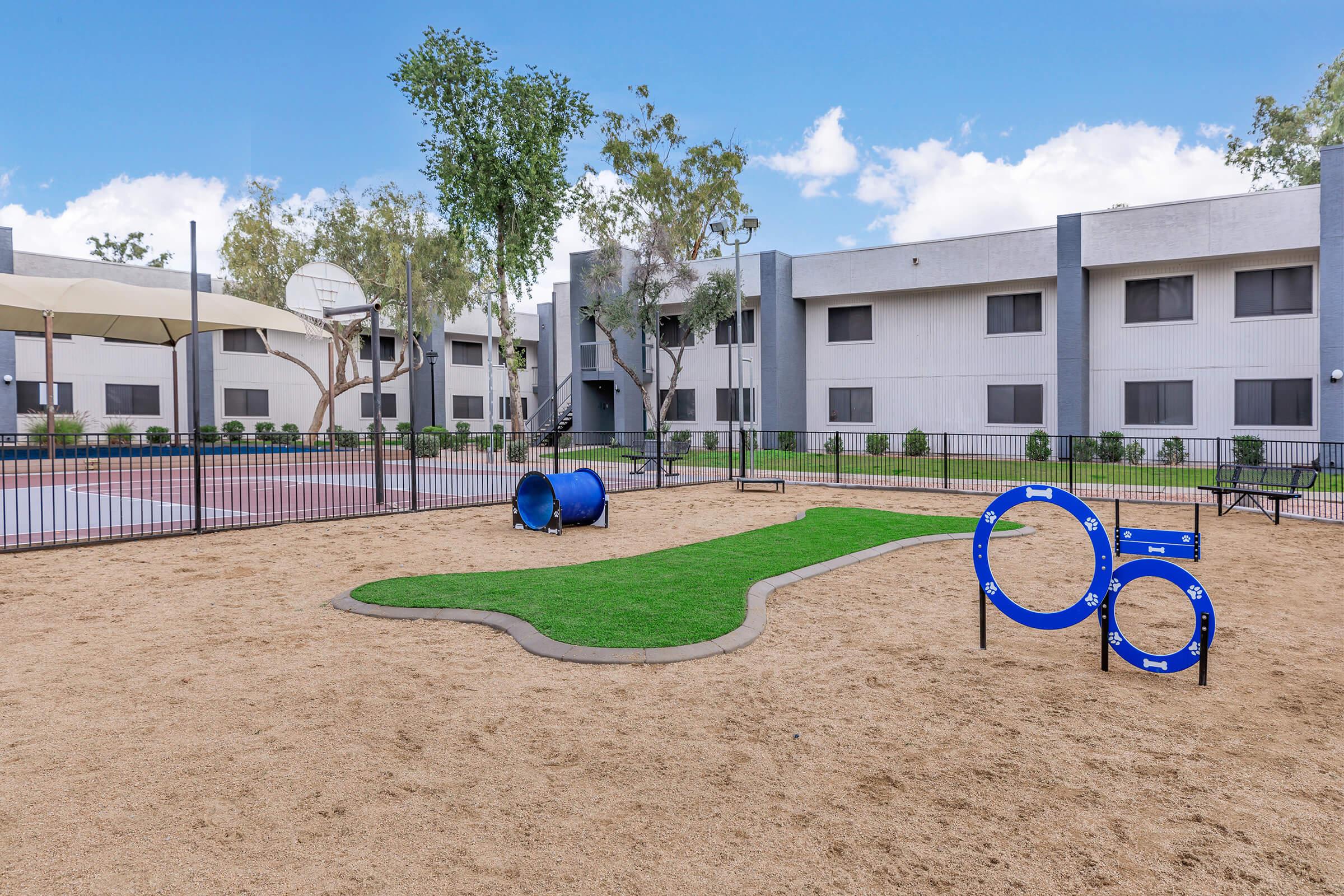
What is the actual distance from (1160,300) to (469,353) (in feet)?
130

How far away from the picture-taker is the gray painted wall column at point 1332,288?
24.4 metres

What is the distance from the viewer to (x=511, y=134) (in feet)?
96.1

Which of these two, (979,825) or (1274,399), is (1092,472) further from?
(979,825)

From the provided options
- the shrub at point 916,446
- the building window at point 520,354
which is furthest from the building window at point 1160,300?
the building window at point 520,354

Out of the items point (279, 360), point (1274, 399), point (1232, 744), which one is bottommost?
point (1232, 744)

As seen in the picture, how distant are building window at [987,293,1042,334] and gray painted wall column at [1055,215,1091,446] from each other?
4.72 ft

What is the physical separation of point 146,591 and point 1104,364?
99.7ft

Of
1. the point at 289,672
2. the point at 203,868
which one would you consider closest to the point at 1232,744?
the point at 203,868

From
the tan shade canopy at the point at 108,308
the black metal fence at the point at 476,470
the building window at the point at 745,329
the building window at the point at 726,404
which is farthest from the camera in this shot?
the building window at the point at 745,329

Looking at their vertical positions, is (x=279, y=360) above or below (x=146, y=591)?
above

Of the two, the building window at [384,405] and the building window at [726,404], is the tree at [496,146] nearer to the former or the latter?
the building window at [726,404]

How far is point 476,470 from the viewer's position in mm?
26641

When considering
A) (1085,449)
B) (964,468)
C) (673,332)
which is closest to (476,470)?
(964,468)

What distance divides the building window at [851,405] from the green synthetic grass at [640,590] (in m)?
23.7
